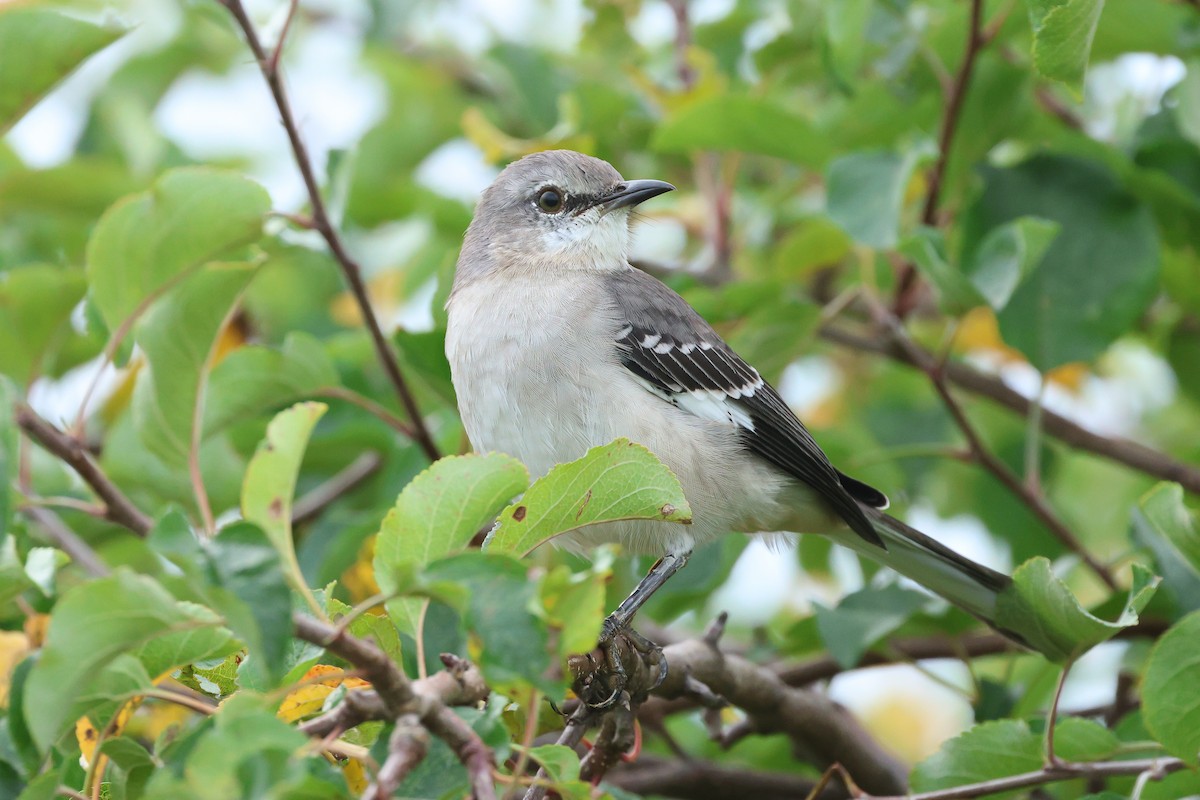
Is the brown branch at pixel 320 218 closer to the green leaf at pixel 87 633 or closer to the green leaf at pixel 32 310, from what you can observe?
the green leaf at pixel 32 310

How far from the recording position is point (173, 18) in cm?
629

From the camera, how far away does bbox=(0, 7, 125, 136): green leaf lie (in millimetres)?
3291

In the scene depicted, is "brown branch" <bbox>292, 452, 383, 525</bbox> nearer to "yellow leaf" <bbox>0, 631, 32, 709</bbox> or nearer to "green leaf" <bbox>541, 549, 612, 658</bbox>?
"yellow leaf" <bbox>0, 631, 32, 709</bbox>

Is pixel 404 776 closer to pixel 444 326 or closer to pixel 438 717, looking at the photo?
pixel 438 717

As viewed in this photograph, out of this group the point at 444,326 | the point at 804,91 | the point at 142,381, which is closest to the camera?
the point at 142,381

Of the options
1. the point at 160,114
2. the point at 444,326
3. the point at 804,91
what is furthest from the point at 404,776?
the point at 160,114

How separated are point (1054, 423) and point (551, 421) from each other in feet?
6.80

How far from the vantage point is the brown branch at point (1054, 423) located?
4082 mm

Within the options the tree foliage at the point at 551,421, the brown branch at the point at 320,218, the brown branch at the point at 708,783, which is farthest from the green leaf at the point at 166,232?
the brown branch at the point at 708,783

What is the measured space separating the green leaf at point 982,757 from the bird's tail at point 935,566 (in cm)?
74

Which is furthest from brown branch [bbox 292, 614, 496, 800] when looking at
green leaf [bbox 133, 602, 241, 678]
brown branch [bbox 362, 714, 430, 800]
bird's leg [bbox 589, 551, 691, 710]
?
bird's leg [bbox 589, 551, 691, 710]

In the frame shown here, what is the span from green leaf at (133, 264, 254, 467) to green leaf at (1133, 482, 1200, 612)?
2.40m

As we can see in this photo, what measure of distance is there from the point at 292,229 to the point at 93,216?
175cm

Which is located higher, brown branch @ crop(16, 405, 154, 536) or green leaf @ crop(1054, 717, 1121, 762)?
green leaf @ crop(1054, 717, 1121, 762)
